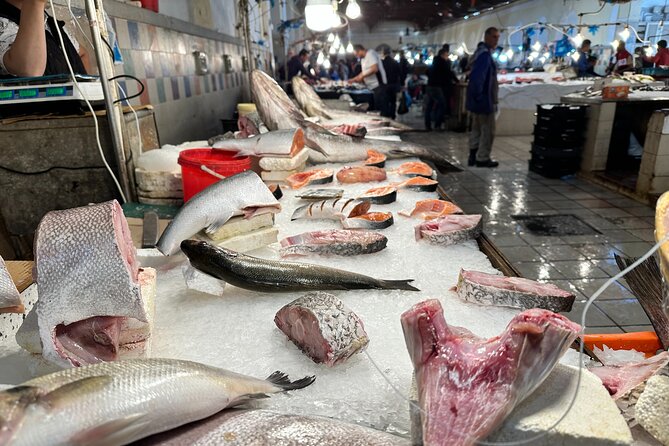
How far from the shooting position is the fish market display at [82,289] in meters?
1.28

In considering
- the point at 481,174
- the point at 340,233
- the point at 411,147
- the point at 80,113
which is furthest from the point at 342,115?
the point at 340,233

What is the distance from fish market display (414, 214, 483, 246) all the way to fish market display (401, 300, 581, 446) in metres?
1.26

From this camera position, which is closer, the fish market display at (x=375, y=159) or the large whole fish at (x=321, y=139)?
the fish market display at (x=375, y=159)

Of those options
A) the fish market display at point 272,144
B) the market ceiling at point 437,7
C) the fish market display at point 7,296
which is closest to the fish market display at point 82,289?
the fish market display at point 7,296

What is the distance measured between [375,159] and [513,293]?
2.70 metres

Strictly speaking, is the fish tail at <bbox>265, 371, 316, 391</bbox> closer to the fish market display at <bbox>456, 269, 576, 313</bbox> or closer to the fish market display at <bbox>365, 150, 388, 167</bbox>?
the fish market display at <bbox>456, 269, 576, 313</bbox>

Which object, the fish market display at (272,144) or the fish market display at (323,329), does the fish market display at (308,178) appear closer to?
the fish market display at (272,144)

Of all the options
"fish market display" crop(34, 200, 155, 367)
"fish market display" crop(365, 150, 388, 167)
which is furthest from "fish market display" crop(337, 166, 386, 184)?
"fish market display" crop(34, 200, 155, 367)

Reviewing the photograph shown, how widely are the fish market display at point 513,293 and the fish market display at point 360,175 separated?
6.52 feet

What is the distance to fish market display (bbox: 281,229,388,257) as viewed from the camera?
7.55 ft

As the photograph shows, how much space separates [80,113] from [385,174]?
8.06ft

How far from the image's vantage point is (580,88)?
506 inches

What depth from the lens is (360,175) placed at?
372cm

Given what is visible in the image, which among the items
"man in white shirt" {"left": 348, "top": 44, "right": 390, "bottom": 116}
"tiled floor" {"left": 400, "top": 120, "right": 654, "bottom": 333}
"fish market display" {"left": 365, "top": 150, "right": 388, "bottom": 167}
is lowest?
"tiled floor" {"left": 400, "top": 120, "right": 654, "bottom": 333}
